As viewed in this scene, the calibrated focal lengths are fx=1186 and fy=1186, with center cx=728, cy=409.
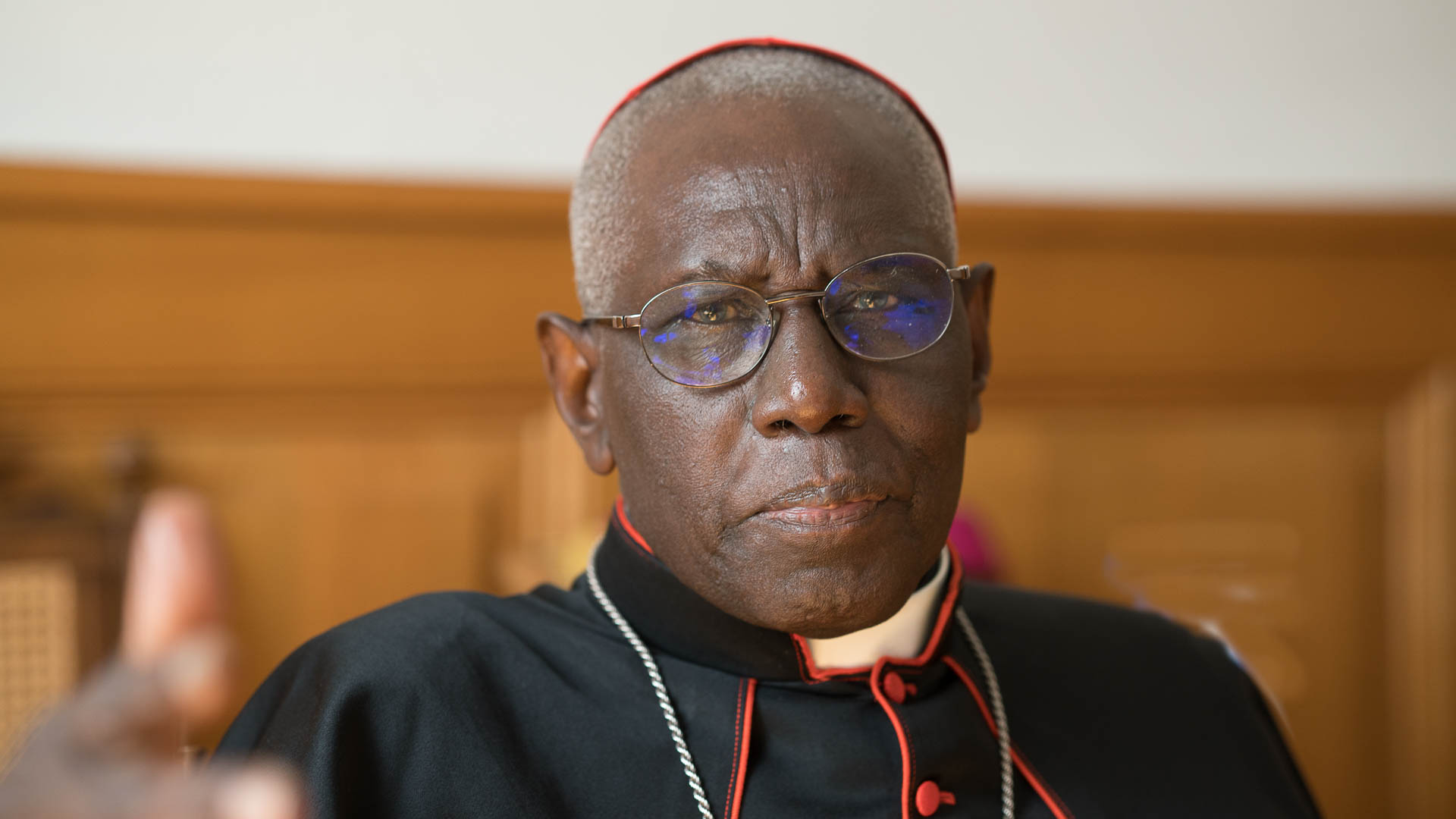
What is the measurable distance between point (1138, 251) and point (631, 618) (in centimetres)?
Result: 245

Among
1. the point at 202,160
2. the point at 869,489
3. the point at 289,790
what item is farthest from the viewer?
the point at 202,160

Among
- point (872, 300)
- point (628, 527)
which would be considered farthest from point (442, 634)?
point (872, 300)

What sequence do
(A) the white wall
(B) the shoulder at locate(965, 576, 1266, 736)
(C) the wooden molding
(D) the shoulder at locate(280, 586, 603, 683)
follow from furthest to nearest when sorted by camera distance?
(C) the wooden molding → (A) the white wall → (B) the shoulder at locate(965, 576, 1266, 736) → (D) the shoulder at locate(280, 586, 603, 683)

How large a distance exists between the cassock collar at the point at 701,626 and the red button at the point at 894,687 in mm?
19

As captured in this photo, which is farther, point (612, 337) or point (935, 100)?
point (935, 100)

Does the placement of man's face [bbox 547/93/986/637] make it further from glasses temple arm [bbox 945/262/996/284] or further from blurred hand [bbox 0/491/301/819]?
blurred hand [bbox 0/491/301/819]

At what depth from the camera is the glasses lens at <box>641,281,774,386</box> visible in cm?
121

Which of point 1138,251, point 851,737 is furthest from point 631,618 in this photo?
point 1138,251

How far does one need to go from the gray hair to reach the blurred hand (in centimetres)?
83

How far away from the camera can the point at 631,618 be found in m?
1.39

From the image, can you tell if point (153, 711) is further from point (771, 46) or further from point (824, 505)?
point (771, 46)

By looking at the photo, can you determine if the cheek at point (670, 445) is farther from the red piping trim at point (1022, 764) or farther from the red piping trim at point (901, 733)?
the red piping trim at point (1022, 764)

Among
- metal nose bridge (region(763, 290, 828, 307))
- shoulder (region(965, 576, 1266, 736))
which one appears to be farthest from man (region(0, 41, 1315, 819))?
shoulder (region(965, 576, 1266, 736))

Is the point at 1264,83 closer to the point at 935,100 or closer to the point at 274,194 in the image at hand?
the point at 935,100
